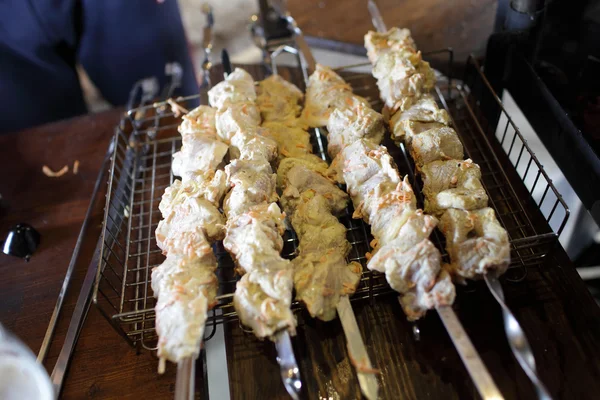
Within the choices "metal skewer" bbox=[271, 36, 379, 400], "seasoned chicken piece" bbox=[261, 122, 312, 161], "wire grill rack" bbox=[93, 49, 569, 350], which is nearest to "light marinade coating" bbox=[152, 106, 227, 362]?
"wire grill rack" bbox=[93, 49, 569, 350]

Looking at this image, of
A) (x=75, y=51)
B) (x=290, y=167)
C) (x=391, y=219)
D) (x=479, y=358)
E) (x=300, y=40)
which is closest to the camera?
(x=479, y=358)

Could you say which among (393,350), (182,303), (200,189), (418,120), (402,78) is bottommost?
(393,350)

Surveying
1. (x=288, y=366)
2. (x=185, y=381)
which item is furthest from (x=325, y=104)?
(x=185, y=381)

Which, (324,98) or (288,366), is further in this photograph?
(324,98)

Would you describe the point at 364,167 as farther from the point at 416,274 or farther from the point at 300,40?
the point at 300,40

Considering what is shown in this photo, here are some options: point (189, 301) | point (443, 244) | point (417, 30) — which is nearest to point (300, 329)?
point (189, 301)
